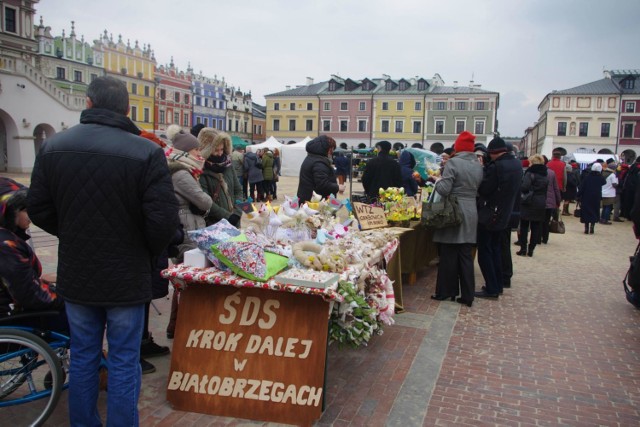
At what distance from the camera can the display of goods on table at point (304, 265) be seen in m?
3.06

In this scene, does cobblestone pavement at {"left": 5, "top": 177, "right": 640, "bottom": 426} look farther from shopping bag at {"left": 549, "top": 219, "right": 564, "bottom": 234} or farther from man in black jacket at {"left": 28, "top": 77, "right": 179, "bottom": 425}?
shopping bag at {"left": 549, "top": 219, "right": 564, "bottom": 234}

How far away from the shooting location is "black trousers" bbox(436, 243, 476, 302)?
568 centimetres

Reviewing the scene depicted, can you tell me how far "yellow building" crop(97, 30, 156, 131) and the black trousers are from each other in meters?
53.3

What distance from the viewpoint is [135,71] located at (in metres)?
56.9

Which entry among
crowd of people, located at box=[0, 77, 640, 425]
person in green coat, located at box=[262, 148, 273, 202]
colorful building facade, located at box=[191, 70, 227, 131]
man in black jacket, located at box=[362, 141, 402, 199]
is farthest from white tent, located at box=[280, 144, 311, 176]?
colorful building facade, located at box=[191, 70, 227, 131]

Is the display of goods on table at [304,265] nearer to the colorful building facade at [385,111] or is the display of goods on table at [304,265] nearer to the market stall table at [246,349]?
the market stall table at [246,349]

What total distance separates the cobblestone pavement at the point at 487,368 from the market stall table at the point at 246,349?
147 millimetres

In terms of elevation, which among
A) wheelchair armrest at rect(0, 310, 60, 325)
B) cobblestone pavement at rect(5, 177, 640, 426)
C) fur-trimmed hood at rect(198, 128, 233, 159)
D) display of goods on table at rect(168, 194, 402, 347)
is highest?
fur-trimmed hood at rect(198, 128, 233, 159)

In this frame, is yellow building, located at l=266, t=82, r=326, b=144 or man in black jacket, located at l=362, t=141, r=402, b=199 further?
yellow building, located at l=266, t=82, r=326, b=144

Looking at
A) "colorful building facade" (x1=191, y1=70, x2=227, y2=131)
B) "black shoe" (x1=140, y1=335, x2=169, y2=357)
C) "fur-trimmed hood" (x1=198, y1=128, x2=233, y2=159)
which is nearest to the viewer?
"black shoe" (x1=140, y1=335, x2=169, y2=357)

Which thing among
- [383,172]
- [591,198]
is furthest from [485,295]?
[591,198]

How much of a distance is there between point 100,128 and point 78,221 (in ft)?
1.50

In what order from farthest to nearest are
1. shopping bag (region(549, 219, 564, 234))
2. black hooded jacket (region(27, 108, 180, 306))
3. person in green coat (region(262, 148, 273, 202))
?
person in green coat (region(262, 148, 273, 202)) → shopping bag (region(549, 219, 564, 234)) → black hooded jacket (region(27, 108, 180, 306))

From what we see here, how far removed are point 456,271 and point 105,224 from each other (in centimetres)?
432
